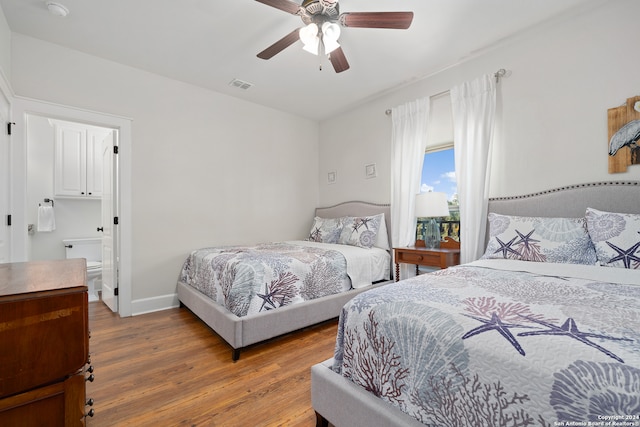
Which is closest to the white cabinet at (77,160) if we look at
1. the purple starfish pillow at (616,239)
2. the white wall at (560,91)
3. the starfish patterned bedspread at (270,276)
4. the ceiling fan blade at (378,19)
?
the starfish patterned bedspread at (270,276)

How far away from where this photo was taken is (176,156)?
11.1 feet

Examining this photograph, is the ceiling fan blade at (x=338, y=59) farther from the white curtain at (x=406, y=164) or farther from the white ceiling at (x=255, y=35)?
the white curtain at (x=406, y=164)

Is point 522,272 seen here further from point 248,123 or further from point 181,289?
point 248,123

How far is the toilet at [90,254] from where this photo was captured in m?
3.88

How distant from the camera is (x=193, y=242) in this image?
350 centimetres

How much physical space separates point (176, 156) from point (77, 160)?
210cm

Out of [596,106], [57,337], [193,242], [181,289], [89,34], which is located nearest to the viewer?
[57,337]

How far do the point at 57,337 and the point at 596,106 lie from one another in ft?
11.7

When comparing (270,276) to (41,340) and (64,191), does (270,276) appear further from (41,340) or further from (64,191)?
(64,191)

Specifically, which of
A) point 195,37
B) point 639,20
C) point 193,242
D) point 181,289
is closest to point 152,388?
point 181,289

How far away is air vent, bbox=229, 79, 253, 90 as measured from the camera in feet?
11.3

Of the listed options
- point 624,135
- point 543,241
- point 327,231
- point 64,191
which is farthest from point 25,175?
point 624,135

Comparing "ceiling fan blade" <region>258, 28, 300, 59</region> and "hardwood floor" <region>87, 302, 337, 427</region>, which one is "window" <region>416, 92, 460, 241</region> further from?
"ceiling fan blade" <region>258, 28, 300, 59</region>

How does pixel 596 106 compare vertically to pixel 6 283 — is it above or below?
above
